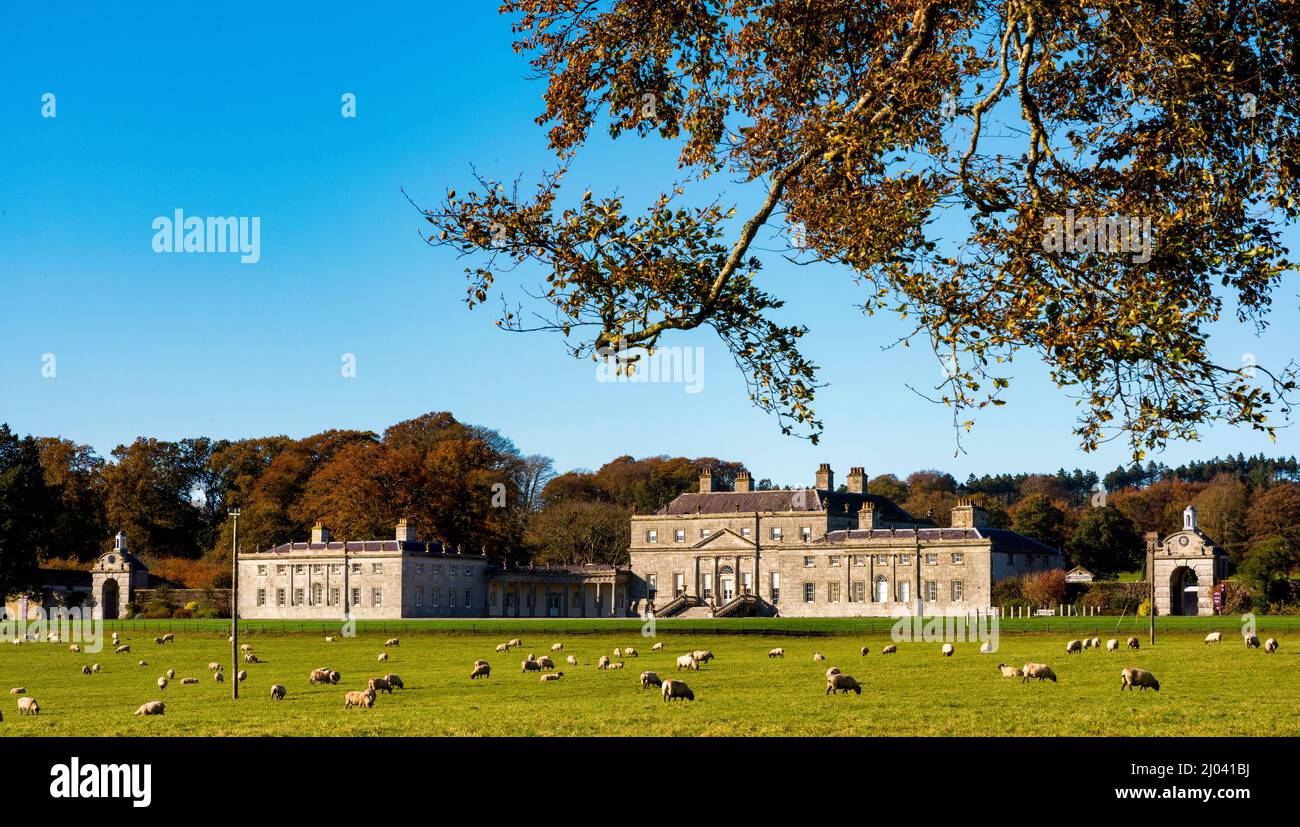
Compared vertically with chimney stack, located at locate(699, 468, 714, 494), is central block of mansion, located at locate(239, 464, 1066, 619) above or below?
below

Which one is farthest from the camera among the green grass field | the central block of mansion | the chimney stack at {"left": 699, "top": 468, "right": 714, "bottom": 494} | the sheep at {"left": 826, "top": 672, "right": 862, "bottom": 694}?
the chimney stack at {"left": 699, "top": 468, "right": 714, "bottom": 494}

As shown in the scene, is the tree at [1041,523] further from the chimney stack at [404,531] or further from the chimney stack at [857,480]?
the chimney stack at [404,531]

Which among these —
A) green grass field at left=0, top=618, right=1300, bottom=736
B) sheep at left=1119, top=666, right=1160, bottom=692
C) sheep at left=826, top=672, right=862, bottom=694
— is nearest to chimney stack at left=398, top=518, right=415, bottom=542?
green grass field at left=0, top=618, right=1300, bottom=736

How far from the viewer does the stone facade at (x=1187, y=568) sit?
237 feet

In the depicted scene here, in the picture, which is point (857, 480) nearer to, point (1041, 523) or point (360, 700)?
point (1041, 523)

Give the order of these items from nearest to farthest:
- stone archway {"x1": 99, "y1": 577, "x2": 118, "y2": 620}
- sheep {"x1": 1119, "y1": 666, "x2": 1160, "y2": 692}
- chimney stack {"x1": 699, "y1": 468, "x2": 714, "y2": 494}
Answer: sheep {"x1": 1119, "y1": 666, "x2": 1160, "y2": 692} < stone archway {"x1": 99, "y1": 577, "x2": 118, "y2": 620} < chimney stack {"x1": 699, "y1": 468, "x2": 714, "y2": 494}

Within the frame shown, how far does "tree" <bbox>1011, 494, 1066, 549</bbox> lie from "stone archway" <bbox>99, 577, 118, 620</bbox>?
2433 inches

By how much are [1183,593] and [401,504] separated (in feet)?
158

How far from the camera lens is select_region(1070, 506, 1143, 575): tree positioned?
9169 centimetres

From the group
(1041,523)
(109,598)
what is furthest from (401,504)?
(1041,523)

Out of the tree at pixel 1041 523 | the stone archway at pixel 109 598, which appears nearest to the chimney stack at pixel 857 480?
the tree at pixel 1041 523

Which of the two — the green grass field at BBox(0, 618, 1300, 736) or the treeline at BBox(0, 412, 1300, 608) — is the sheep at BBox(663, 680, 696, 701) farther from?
the treeline at BBox(0, 412, 1300, 608)

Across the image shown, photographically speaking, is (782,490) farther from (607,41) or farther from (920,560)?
(607,41)

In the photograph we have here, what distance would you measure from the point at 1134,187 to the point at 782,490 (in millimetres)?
77915
